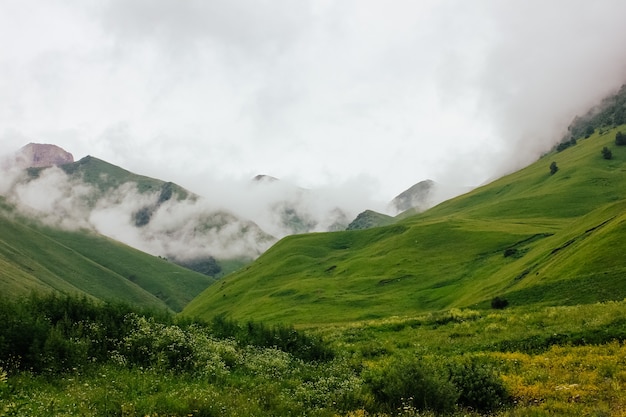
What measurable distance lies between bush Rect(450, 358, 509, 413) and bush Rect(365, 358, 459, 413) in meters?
0.66

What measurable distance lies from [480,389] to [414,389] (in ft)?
9.28

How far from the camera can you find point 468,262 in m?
107

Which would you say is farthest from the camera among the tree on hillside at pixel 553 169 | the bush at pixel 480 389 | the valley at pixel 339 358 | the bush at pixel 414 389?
the tree on hillside at pixel 553 169

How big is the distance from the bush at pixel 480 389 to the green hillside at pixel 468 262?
2705cm

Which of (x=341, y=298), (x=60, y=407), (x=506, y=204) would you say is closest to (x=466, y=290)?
(x=341, y=298)

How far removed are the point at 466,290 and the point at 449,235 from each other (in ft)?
167

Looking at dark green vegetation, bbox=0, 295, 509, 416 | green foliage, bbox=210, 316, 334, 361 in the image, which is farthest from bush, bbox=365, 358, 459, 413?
green foliage, bbox=210, 316, 334, 361

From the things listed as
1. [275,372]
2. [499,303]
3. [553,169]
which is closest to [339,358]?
[275,372]

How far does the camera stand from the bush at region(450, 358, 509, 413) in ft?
55.8

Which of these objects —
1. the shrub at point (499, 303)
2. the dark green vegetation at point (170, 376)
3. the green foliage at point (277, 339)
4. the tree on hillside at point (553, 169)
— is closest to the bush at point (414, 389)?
the dark green vegetation at point (170, 376)

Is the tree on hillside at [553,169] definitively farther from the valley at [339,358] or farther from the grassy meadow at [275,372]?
the grassy meadow at [275,372]

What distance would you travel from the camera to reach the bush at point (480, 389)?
669 inches

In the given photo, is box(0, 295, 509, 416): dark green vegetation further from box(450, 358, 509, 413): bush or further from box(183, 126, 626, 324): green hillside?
box(183, 126, 626, 324): green hillside

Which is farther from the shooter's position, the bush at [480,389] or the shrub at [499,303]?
the shrub at [499,303]
